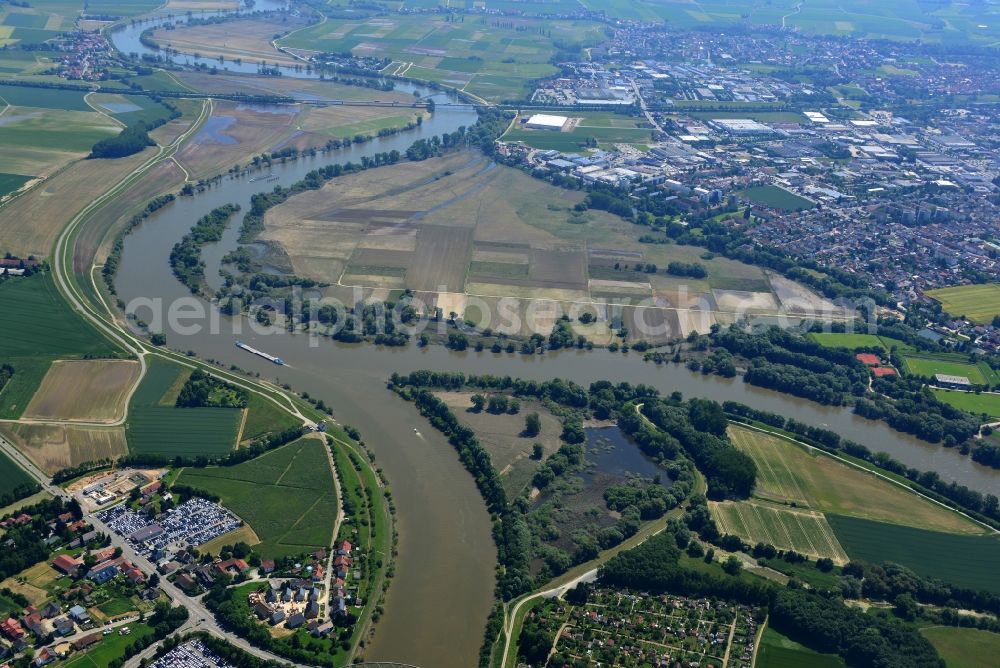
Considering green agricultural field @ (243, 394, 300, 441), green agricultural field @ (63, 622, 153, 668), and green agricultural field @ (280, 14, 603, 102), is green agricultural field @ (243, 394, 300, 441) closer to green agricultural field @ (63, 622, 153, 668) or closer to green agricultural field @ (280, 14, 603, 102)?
green agricultural field @ (63, 622, 153, 668)

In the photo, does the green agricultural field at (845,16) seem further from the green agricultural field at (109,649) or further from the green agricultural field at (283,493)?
the green agricultural field at (109,649)

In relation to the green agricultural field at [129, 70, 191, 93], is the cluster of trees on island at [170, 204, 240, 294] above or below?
below

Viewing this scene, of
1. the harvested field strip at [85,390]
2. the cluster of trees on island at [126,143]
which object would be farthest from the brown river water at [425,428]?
the cluster of trees on island at [126,143]

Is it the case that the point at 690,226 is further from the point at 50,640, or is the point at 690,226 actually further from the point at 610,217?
the point at 50,640

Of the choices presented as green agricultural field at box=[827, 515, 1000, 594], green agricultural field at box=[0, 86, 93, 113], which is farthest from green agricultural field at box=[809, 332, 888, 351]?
green agricultural field at box=[0, 86, 93, 113]

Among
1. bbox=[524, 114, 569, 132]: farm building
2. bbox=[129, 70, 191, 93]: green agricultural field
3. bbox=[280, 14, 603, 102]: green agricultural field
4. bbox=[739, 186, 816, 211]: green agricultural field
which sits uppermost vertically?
bbox=[280, 14, 603, 102]: green agricultural field

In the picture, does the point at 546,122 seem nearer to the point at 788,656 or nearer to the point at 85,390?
the point at 85,390
